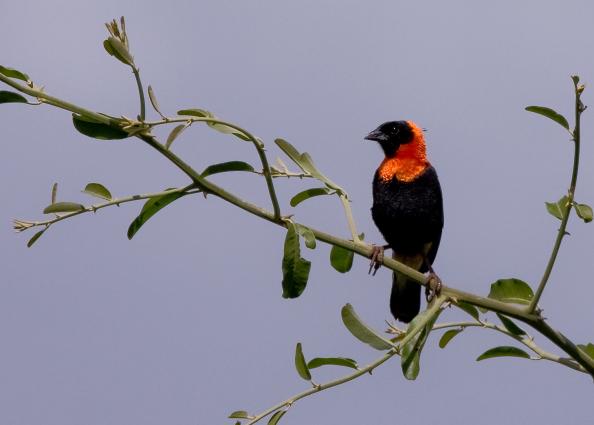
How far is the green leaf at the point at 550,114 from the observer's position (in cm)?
226

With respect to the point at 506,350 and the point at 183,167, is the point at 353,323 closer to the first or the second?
the point at 506,350

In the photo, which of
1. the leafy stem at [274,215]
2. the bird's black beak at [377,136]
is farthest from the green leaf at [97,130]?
the bird's black beak at [377,136]

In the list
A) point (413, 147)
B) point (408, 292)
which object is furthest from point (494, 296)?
point (413, 147)

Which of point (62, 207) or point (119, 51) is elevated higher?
point (119, 51)

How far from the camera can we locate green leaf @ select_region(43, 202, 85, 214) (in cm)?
233

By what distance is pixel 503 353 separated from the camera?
2727 millimetres

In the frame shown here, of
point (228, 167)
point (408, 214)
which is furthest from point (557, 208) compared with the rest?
point (408, 214)

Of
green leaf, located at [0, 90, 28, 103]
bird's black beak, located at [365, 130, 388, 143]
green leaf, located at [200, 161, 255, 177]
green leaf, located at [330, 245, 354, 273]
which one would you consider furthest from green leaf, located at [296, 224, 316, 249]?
bird's black beak, located at [365, 130, 388, 143]

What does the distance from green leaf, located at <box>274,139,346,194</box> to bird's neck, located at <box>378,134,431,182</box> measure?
105 inches

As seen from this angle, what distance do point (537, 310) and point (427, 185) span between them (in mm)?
3136

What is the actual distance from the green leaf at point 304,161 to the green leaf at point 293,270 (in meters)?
Answer: 0.37

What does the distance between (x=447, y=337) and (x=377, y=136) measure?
3.09 metres

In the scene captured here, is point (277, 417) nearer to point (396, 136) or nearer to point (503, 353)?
point (503, 353)

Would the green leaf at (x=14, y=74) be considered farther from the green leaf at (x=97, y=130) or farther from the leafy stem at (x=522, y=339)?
the leafy stem at (x=522, y=339)
